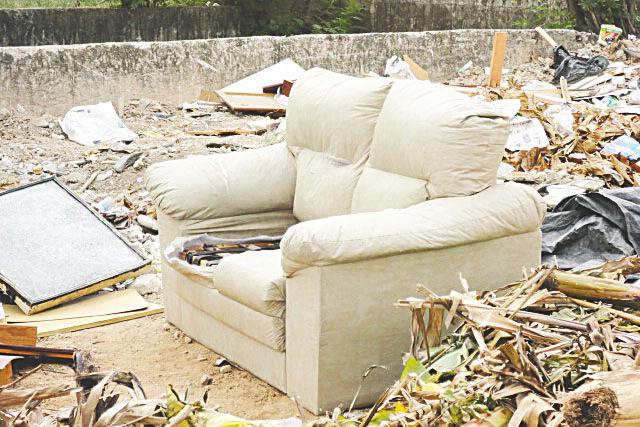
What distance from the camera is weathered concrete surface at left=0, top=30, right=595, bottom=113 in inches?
379

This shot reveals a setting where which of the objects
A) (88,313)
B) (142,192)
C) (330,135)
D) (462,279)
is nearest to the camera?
(462,279)

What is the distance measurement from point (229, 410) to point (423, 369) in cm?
115

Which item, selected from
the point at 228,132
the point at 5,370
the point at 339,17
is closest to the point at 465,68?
the point at 339,17

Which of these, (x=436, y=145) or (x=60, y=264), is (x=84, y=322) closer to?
(x=60, y=264)

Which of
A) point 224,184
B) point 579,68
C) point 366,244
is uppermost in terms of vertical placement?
point 366,244

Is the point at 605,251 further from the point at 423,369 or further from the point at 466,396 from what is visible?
the point at 466,396

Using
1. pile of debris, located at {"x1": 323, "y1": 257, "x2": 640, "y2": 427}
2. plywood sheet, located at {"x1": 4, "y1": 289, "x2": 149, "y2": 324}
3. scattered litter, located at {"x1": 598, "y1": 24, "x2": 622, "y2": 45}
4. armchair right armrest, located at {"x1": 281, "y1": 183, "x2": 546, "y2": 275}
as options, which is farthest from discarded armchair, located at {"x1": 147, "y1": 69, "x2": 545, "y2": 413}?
scattered litter, located at {"x1": 598, "y1": 24, "x2": 622, "y2": 45}

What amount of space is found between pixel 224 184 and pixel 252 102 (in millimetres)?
5162

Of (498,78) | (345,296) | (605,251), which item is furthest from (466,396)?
(498,78)

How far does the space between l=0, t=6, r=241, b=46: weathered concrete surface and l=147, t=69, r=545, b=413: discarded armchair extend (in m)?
7.90

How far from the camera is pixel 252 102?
10328mm

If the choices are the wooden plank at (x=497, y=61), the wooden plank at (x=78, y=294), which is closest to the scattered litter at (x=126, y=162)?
the wooden plank at (x=78, y=294)

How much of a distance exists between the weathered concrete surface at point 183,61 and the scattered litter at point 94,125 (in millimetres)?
398

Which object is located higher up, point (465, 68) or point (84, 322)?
point (465, 68)
